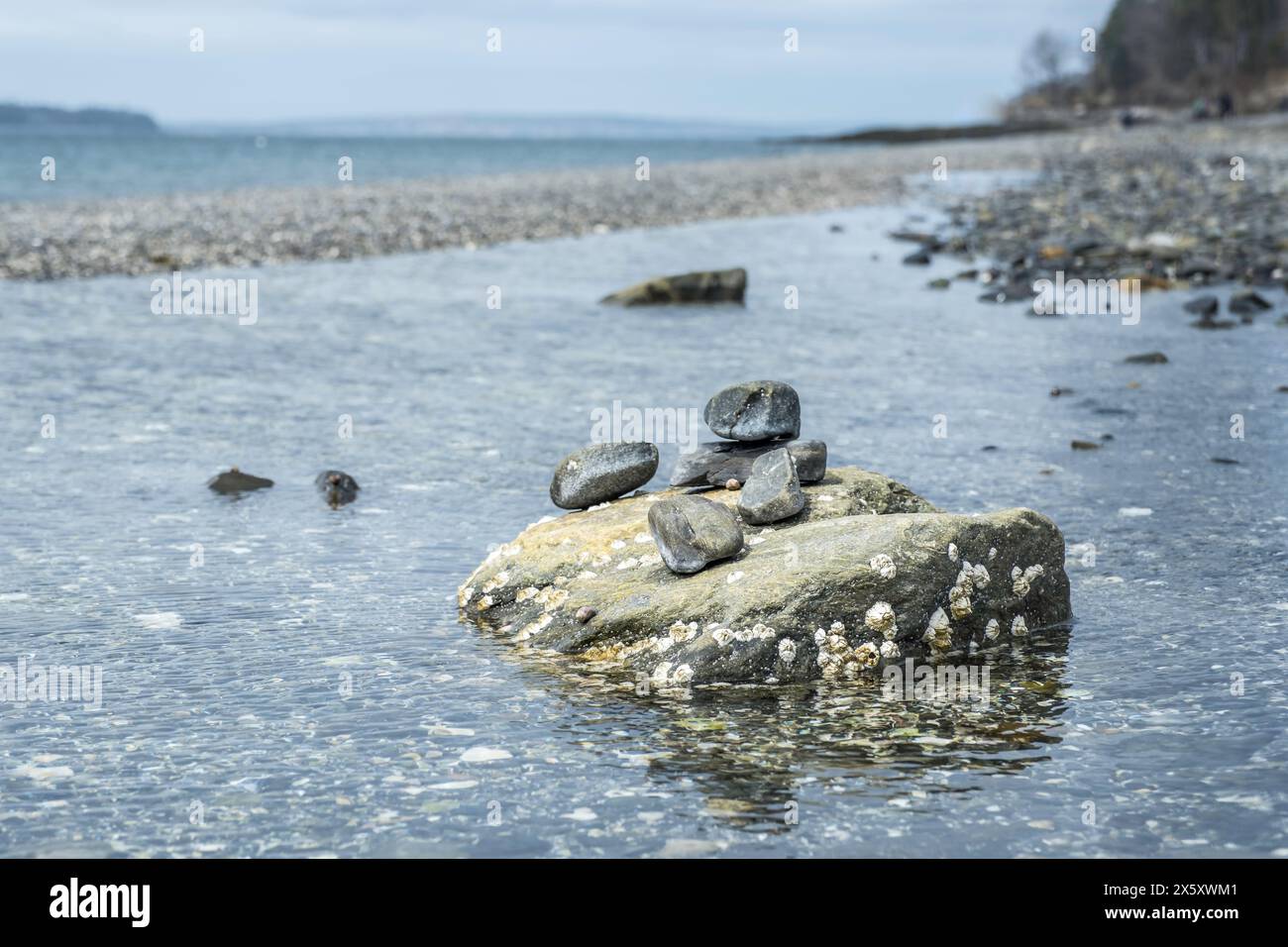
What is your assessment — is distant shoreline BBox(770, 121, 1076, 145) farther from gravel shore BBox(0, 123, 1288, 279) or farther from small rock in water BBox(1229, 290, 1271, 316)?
small rock in water BBox(1229, 290, 1271, 316)

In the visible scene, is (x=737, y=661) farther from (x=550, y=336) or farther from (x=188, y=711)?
(x=550, y=336)

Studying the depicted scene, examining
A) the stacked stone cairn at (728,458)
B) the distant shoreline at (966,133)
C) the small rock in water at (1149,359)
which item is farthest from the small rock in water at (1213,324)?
the distant shoreline at (966,133)

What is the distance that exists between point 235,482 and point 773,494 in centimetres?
588

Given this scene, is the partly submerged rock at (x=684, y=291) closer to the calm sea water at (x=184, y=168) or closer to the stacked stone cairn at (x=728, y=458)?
the stacked stone cairn at (x=728, y=458)

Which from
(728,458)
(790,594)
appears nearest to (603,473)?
(728,458)

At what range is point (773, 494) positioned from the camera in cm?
1044

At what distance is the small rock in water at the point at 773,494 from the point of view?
34.2 feet

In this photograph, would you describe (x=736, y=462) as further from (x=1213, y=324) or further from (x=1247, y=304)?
(x=1247, y=304)

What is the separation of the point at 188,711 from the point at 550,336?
16293mm

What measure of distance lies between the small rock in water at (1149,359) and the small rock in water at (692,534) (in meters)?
12.6

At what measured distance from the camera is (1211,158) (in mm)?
61938

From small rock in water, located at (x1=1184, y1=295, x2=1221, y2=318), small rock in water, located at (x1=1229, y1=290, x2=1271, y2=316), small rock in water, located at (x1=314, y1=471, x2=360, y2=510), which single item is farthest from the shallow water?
small rock in water, located at (x1=1229, y1=290, x2=1271, y2=316)

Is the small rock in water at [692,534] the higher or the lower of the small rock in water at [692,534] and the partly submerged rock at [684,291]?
the lower
